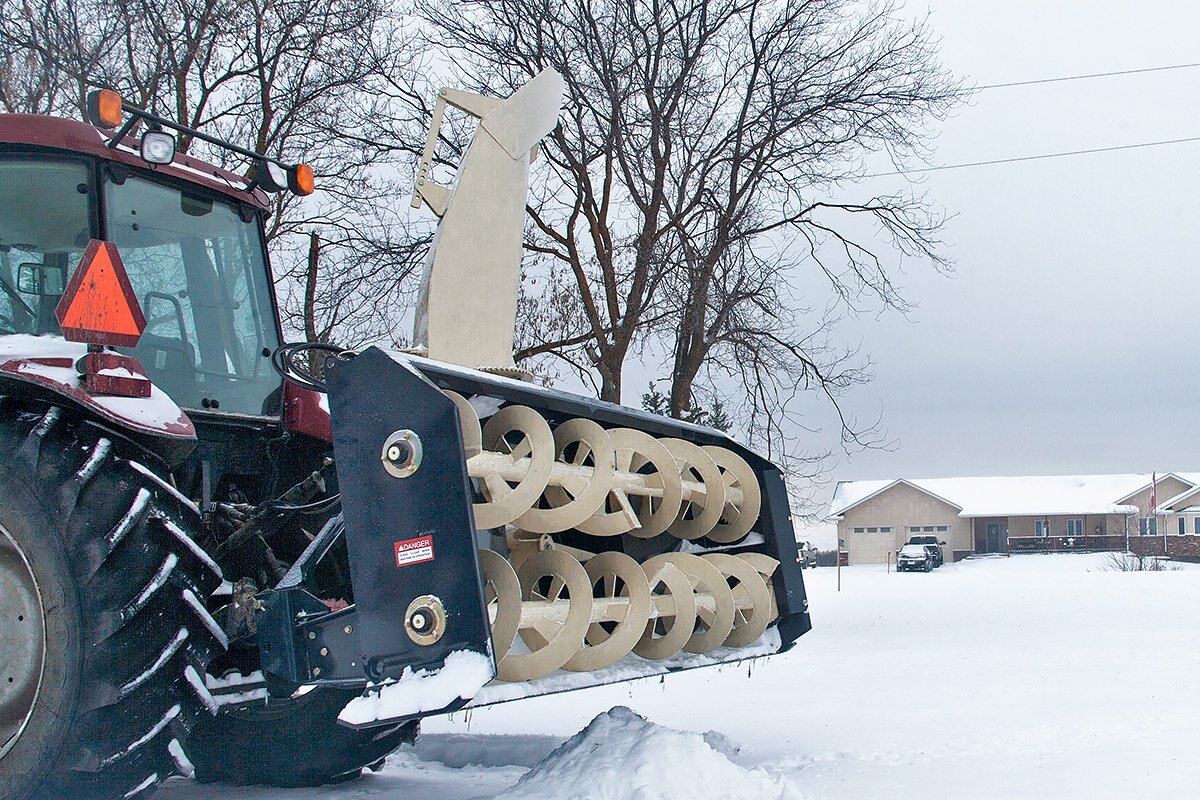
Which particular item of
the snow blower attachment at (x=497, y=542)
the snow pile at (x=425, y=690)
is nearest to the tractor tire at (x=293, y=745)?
the snow blower attachment at (x=497, y=542)

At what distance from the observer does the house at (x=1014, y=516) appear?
5366 centimetres

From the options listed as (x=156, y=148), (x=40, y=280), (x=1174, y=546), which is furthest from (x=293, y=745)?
(x=1174, y=546)

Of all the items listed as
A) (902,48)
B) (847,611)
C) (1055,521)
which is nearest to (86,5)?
(902,48)

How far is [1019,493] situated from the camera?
56406 mm

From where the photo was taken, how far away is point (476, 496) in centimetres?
343

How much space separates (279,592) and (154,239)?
154 cm

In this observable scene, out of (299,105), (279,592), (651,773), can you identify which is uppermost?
(299,105)

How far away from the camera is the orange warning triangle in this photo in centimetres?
312

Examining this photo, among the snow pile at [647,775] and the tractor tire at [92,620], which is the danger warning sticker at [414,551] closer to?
the tractor tire at [92,620]

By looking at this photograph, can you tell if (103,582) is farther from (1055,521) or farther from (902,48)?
(1055,521)

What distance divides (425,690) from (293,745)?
1792 millimetres

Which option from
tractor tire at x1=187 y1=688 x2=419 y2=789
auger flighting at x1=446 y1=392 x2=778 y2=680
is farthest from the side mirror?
tractor tire at x1=187 y1=688 x2=419 y2=789

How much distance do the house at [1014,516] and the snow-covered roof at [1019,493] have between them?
0.16 ft

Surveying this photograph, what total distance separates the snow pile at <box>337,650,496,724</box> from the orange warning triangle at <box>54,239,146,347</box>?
1.28m
